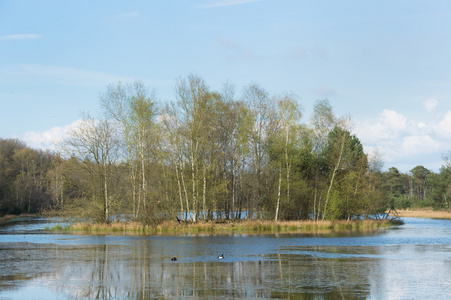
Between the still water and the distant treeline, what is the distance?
48.9ft

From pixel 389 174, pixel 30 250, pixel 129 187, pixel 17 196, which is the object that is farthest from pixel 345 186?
pixel 389 174

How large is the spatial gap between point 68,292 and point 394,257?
16470mm

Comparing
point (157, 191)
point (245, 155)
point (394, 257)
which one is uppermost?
point (245, 155)

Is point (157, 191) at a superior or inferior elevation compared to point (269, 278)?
superior

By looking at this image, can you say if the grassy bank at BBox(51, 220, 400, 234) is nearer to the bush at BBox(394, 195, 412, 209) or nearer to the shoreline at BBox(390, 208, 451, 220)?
the shoreline at BBox(390, 208, 451, 220)

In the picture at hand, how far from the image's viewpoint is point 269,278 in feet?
57.6

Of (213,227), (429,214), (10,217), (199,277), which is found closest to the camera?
(199,277)

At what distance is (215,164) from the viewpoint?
4656 centimetres

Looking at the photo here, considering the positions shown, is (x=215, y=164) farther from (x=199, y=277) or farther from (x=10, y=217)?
(x=10, y=217)

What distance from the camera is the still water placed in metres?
15.0

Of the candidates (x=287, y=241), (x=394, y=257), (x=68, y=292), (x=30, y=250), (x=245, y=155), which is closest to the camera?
(x=68, y=292)

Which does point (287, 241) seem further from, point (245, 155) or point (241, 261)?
point (245, 155)

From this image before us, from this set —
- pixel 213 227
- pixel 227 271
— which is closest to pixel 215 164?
pixel 213 227

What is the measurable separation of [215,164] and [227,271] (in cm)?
2751
